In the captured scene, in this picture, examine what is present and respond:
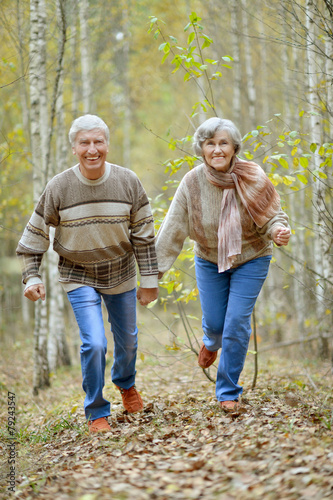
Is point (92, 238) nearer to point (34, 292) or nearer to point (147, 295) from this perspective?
point (34, 292)

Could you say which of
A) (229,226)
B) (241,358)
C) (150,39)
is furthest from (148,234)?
(150,39)

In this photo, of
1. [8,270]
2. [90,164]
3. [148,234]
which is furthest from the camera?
[8,270]

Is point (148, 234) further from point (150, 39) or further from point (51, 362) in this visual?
point (150, 39)

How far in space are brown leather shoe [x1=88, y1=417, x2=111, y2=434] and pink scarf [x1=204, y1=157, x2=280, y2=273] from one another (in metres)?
1.56

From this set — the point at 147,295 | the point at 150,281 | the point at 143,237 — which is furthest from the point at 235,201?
the point at 147,295

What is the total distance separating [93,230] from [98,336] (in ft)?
2.77

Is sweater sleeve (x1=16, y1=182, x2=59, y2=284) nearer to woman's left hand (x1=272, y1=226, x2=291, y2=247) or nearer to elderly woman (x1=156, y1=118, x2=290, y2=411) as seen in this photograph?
elderly woman (x1=156, y1=118, x2=290, y2=411)

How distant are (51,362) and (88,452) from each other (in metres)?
5.20

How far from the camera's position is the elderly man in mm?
4121

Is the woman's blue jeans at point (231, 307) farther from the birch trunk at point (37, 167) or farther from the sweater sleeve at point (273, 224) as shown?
the birch trunk at point (37, 167)

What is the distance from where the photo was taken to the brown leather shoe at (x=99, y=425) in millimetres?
4172

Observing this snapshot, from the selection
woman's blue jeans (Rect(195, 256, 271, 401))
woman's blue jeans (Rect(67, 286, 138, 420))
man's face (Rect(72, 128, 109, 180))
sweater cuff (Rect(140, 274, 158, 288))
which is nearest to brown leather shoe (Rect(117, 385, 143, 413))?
woman's blue jeans (Rect(67, 286, 138, 420))

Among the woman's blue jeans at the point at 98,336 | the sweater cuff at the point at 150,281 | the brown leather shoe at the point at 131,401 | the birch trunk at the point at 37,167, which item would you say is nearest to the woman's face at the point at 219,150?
the sweater cuff at the point at 150,281

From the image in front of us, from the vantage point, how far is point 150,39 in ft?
54.9
